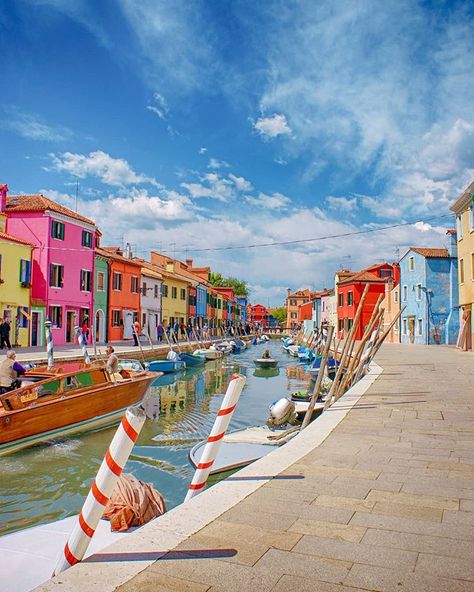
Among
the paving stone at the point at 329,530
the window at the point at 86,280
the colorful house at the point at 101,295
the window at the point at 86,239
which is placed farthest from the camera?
the colorful house at the point at 101,295

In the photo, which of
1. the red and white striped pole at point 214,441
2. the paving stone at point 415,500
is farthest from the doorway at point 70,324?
the paving stone at point 415,500

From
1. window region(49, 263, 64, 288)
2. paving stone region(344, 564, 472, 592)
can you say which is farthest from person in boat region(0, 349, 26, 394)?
window region(49, 263, 64, 288)

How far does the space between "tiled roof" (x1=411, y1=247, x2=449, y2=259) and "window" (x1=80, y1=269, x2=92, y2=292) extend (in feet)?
86.4

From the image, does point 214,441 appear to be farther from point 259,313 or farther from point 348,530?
point 259,313

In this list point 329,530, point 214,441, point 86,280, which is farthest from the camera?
point 86,280

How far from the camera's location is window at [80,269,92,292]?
126ft

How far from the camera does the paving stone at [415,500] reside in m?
4.24

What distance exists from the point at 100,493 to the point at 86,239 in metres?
36.8

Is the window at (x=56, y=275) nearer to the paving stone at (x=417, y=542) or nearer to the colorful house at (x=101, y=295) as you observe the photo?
the colorful house at (x=101, y=295)

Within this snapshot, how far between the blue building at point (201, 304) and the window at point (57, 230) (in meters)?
32.2

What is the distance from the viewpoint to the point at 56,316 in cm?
3556

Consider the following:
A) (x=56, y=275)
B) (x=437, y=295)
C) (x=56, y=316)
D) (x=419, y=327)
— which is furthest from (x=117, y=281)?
(x=437, y=295)

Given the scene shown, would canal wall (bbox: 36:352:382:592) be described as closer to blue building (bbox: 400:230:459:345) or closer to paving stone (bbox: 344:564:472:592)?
paving stone (bbox: 344:564:472:592)

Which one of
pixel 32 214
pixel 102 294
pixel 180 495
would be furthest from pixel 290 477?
pixel 102 294
